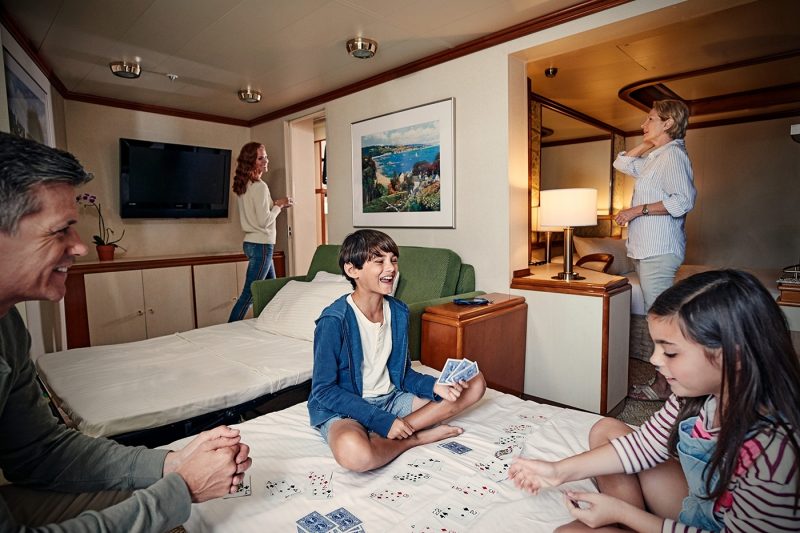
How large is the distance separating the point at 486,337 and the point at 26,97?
3.09 m

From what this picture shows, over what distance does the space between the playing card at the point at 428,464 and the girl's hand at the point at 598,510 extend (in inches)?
17.9

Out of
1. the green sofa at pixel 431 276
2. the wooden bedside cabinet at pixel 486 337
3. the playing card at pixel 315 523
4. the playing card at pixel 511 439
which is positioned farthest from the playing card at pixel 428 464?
the green sofa at pixel 431 276

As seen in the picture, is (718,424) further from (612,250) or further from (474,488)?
(612,250)

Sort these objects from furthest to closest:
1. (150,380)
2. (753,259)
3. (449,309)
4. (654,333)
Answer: (753,259), (449,309), (150,380), (654,333)

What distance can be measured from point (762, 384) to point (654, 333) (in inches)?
7.9

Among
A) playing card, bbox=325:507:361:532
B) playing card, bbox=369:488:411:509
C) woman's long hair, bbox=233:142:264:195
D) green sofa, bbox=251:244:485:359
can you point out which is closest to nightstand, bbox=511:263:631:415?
green sofa, bbox=251:244:485:359

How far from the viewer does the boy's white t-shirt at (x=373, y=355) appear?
1.75 meters

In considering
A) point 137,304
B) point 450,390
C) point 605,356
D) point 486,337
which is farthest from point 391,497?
point 137,304

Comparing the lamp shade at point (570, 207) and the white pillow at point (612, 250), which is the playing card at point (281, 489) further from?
the white pillow at point (612, 250)

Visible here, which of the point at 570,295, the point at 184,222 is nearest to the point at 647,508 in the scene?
the point at 570,295

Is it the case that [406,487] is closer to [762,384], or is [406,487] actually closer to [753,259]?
[762,384]

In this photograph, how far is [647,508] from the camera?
1135 millimetres

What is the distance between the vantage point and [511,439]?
1.53 m

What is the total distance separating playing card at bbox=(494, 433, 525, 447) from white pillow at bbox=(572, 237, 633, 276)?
13.0 feet
